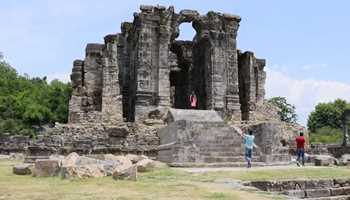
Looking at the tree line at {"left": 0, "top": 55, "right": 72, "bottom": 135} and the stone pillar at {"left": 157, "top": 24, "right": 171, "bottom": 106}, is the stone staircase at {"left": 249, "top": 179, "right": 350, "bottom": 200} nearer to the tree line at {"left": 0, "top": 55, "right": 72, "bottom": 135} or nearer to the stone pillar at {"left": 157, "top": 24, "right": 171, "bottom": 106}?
the stone pillar at {"left": 157, "top": 24, "right": 171, "bottom": 106}

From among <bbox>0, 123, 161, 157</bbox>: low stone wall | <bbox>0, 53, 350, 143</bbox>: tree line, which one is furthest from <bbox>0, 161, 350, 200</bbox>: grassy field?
<bbox>0, 53, 350, 143</bbox>: tree line

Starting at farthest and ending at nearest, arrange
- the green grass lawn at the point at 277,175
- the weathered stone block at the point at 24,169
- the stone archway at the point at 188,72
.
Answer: the stone archway at the point at 188,72
the weathered stone block at the point at 24,169
the green grass lawn at the point at 277,175

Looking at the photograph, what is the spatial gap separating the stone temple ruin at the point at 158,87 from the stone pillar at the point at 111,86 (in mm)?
53

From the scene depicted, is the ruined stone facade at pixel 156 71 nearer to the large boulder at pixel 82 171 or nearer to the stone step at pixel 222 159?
the stone step at pixel 222 159

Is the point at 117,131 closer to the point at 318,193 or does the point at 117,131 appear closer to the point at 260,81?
the point at 318,193

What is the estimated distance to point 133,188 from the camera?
10078 millimetres

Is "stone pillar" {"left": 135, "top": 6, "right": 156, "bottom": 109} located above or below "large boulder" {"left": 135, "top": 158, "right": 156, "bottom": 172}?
above

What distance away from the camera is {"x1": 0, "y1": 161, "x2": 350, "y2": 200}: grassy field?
887 centimetres

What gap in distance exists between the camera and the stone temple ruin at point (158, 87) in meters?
21.2

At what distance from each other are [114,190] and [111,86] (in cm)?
1807

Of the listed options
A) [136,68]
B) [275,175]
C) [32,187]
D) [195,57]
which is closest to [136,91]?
[136,68]

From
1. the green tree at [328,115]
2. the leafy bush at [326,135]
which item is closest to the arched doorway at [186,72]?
the leafy bush at [326,135]

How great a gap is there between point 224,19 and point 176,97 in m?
Answer: 6.49

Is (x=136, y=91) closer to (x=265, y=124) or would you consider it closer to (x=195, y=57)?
(x=195, y=57)
